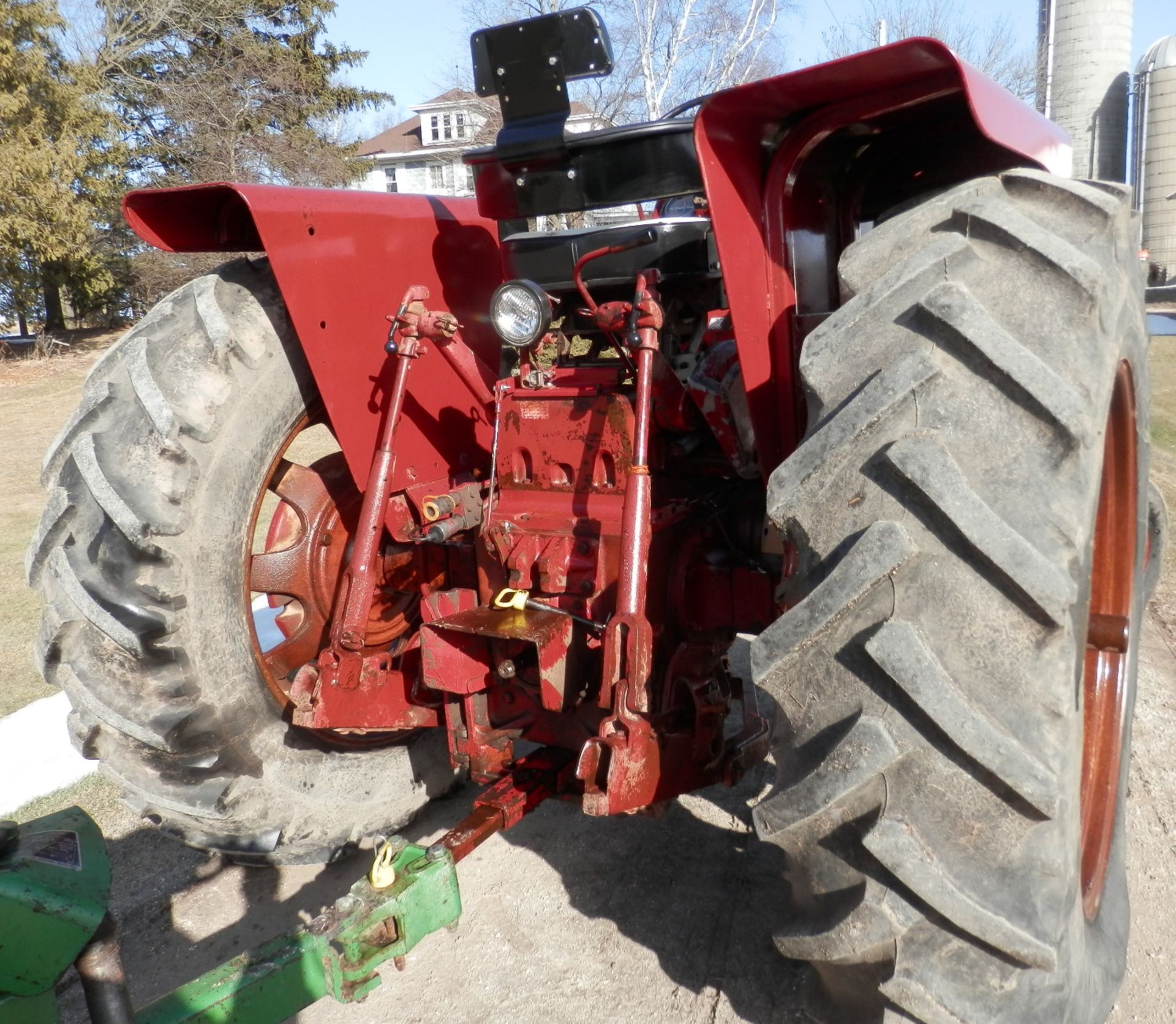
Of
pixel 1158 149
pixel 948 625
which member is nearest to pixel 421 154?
pixel 1158 149

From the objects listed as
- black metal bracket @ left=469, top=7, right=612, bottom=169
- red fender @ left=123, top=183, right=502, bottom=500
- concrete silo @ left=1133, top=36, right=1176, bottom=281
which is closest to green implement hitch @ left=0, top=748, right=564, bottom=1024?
red fender @ left=123, top=183, right=502, bottom=500

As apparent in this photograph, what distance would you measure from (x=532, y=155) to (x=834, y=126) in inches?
29.4

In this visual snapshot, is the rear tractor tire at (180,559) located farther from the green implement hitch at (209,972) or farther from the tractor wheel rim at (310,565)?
the green implement hitch at (209,972)

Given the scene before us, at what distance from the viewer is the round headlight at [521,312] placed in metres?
2.19

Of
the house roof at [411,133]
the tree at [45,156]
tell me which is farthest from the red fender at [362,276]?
the tree at [45,156]

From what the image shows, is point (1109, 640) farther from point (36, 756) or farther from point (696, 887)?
point (36, 756)

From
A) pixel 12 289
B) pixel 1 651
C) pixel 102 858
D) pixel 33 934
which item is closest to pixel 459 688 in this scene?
pixel 102 858

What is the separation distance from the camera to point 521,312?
2223 mm

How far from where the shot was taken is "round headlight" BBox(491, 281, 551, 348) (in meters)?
2.19

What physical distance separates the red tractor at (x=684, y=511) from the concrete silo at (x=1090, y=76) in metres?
26.7

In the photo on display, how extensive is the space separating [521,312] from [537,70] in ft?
1.88

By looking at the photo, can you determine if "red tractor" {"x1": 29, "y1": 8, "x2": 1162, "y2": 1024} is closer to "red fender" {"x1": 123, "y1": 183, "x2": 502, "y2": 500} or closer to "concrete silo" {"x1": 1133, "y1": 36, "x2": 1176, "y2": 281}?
"red fender" {"x1": 123, "y1": 183, "x2": 502, "y2": 500}

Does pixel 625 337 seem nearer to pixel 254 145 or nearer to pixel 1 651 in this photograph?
pixel 1 651

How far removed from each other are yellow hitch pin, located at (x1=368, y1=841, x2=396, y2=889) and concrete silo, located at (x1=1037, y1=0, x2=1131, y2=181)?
91.1 ft
